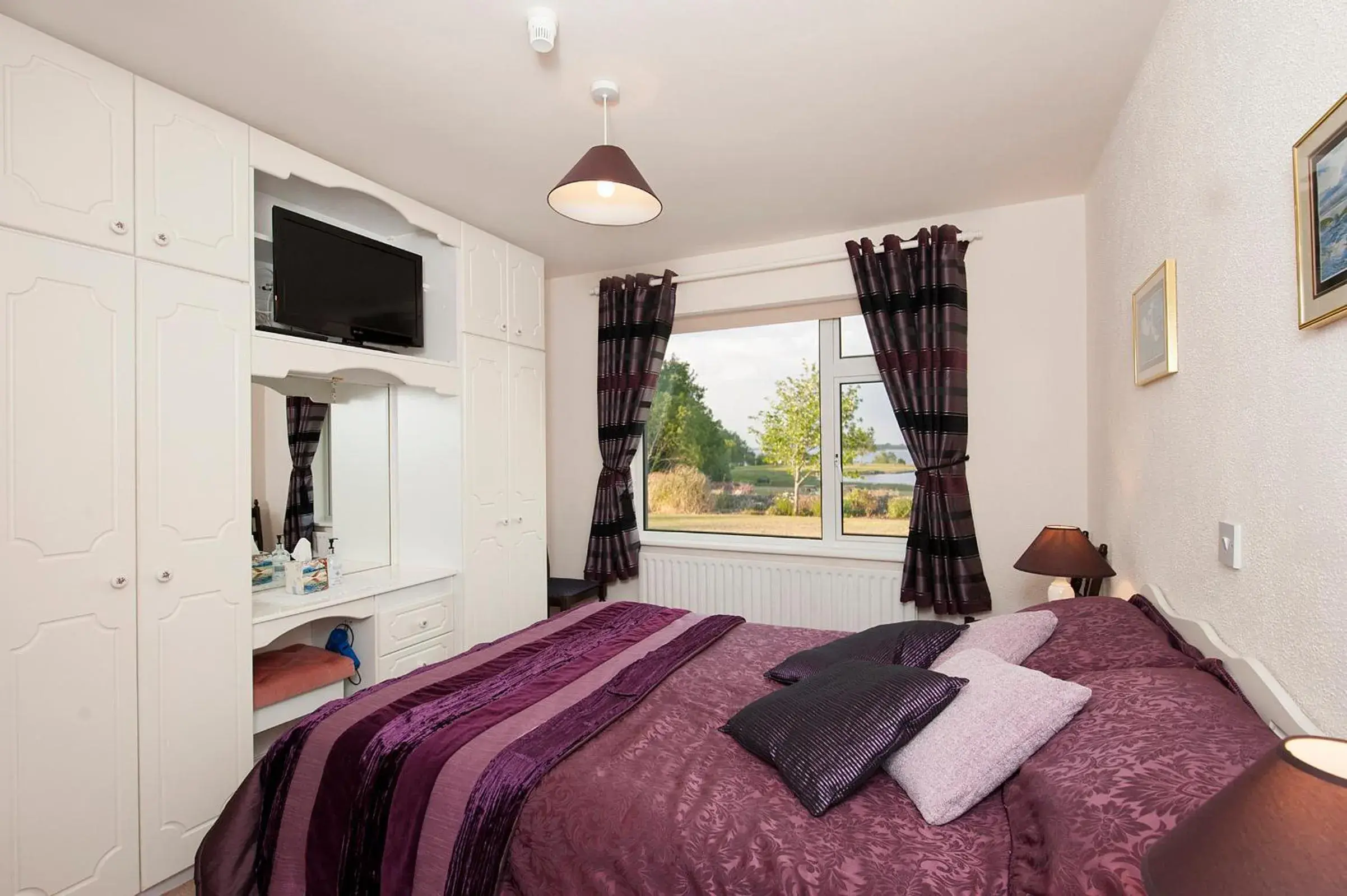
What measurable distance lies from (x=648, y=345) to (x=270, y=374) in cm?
222

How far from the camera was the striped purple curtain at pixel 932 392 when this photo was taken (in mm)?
3393

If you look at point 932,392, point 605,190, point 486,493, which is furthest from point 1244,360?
point 486,493

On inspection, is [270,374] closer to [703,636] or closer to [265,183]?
[265,183]

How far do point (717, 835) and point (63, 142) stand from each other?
8.70 feet

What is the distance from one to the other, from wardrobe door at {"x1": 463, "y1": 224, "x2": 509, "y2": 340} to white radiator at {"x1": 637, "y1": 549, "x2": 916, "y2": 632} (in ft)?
5.85

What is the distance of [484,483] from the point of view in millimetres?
3588

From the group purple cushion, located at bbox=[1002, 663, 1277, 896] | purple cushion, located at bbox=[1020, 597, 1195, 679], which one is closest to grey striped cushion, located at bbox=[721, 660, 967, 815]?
purple cushion, located at bbox=[1002, 663, 1277, 896]

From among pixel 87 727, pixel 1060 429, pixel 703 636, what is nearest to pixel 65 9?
pixel 87 727

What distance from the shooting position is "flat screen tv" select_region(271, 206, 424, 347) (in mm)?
2697

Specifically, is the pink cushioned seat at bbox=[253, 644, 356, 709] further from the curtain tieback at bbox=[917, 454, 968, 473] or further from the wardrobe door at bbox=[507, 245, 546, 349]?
the curtain tieback at bbox=[917, 454, 968, 473]

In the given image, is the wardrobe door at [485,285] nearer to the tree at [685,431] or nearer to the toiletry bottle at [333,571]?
the tree at [685,431]

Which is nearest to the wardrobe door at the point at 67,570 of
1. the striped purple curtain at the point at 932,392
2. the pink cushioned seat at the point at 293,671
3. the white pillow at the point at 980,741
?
the pink cushioned seat at the point at 293,671

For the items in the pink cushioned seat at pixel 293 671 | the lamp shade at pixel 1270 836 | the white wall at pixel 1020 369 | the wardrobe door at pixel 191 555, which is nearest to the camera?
the lamp shade at pixel 1270 836

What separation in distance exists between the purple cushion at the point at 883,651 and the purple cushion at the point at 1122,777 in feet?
2.15
